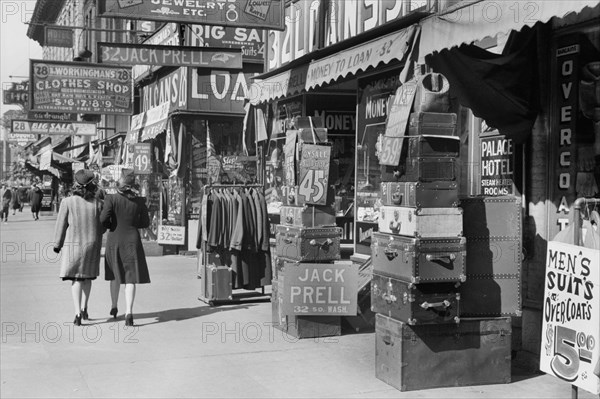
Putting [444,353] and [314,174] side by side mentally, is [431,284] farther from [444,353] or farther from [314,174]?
[314,174]

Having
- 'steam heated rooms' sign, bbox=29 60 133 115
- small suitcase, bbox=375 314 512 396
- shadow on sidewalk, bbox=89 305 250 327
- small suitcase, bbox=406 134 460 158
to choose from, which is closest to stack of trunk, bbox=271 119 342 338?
shadow on sidewalk, bbox=89 305 250 327

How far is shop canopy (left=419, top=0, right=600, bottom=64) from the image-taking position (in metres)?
5.52

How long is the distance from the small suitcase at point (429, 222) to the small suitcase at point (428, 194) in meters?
0.04

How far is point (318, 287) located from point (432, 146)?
8.36 feet

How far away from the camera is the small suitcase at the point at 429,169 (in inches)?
252

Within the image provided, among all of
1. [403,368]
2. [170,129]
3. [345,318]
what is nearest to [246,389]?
[403,368]

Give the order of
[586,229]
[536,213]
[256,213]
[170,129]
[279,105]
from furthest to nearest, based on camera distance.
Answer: [170,129] → [279,105] → [256,213] → [536,213] → [586,229]

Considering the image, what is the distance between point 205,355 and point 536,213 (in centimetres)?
358

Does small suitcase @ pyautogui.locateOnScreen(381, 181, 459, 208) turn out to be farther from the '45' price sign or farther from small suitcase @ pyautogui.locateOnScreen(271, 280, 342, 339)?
small suitcase @ pyautogui.locateOnScreen(271, 280, 342, 339)

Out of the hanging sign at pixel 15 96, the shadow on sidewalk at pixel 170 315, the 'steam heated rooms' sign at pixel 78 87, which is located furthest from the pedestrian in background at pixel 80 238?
the hanging sign at pixel 15 96

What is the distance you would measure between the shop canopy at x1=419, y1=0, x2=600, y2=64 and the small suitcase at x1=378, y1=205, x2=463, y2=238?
4.79ft

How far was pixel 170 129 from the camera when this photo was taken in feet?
61.7

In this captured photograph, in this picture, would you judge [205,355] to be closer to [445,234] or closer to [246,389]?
[246,389]

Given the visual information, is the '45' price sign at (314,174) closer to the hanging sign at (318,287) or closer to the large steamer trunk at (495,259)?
the hanging sign at (318,287)
